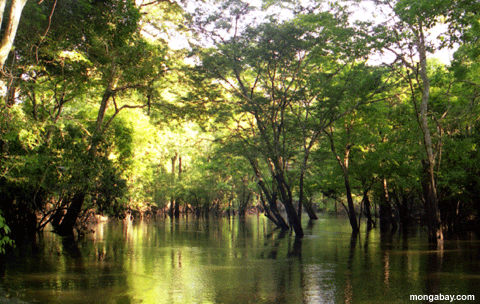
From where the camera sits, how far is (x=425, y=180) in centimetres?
2177

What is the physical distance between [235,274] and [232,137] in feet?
63.2

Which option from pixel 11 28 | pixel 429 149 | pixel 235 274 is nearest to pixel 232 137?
pixel 429 149

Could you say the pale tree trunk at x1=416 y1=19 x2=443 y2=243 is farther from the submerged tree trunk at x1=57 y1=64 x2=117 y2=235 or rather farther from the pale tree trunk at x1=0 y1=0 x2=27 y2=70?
the pale tree trunk at x1=0 y1=0 x2=27 y2=70

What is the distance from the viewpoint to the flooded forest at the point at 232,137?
10.9 metres

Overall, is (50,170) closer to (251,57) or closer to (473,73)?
(251,57)

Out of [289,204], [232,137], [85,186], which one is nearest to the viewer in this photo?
[85,186]

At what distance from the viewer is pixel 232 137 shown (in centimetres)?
3108

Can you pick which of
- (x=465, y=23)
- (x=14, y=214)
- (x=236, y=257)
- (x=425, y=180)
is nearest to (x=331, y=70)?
(x=425, y=180)

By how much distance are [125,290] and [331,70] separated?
20639 mm

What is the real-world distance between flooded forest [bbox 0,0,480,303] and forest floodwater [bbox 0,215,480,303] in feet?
0.24

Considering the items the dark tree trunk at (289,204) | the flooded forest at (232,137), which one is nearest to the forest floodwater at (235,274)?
the flooded forest at (232,137)

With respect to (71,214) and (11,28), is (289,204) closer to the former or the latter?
(71,214)

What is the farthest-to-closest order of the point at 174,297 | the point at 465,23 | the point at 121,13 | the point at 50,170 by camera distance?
1. the point at 50,170
2. the point at 465,23
3. the point at 121,13
4. the point at 174,297

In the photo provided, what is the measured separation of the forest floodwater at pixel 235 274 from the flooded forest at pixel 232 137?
7 centimetres
